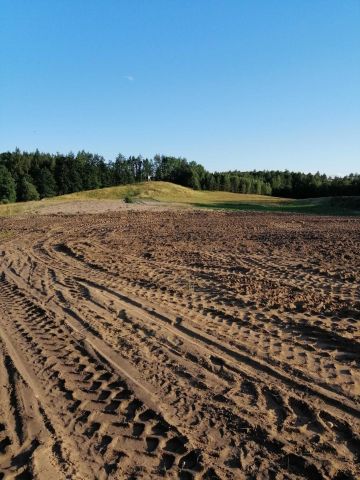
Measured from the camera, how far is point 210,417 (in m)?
4.04

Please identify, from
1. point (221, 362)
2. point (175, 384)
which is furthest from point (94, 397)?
point (221, 362)

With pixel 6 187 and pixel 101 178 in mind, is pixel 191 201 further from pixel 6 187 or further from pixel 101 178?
pixel 101 178

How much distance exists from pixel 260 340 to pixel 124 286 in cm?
405

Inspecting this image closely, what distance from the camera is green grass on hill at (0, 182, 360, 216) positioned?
34469mm

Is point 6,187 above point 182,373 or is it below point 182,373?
below

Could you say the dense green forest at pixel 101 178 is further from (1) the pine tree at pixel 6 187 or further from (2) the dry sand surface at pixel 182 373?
(2) the dry sand surface at pixel 182 373

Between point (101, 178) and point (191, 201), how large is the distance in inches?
1592

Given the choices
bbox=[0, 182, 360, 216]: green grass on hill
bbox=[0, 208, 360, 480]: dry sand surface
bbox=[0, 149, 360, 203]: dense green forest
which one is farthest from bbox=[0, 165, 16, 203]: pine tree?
bbox=[0, 208, 360, 480]: dry sand surface

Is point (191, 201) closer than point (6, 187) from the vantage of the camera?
Yes

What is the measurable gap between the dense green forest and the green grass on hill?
19211 millimetres

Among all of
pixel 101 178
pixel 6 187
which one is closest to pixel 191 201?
pixel 6 187

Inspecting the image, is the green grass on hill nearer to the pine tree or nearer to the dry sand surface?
the pine tree

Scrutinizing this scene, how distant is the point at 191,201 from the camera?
47594 millimetres

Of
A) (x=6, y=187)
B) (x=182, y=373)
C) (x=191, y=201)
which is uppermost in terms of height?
(x=182, y=373)
